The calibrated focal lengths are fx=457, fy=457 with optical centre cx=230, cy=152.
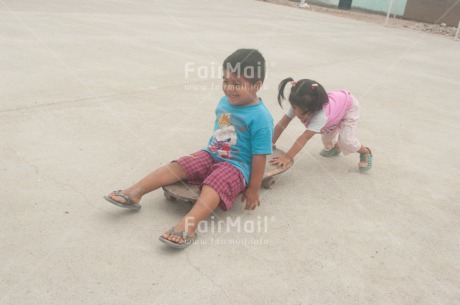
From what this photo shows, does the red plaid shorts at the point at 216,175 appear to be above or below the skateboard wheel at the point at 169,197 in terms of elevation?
above

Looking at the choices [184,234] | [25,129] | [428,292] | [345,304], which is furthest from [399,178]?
[25,129]

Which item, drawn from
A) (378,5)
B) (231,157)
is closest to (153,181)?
(231,157)

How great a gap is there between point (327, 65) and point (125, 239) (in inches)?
204

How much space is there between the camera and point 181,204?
2.47m

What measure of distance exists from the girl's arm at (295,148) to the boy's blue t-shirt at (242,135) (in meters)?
0.35

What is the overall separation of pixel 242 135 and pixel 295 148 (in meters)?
0.46

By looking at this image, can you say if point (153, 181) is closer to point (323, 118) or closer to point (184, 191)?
point (184, 191)

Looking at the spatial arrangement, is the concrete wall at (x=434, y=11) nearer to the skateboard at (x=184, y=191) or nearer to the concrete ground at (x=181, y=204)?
the concrete ground at (x=181, y=204)

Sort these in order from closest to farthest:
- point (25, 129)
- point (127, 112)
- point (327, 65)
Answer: point (25, 129) → point (127, 112) → point (327, 65)

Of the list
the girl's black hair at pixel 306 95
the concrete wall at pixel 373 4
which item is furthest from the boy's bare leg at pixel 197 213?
the concrete wall at pixel 373 4

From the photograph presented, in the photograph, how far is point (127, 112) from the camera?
11.9ft

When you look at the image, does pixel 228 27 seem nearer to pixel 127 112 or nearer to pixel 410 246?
pixel 127 112

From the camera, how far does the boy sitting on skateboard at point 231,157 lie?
2283 millimetres

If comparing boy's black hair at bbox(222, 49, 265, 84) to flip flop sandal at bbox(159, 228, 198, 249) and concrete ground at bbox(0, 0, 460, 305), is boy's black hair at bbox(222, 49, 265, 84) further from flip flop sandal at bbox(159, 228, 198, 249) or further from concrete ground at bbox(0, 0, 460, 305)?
flip flop sandal at bbox(159, 228, 198, 249)
